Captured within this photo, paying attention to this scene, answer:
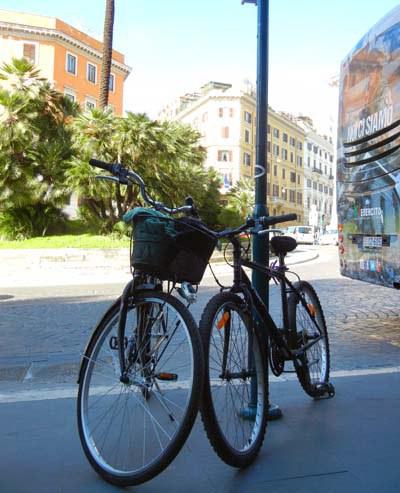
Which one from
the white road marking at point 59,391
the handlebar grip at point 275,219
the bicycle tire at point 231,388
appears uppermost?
the handlebar grip at point 275,219

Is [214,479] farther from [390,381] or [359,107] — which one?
[359,107]

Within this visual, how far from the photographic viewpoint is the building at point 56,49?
159 feet

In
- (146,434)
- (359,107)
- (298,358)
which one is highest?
(359,107)

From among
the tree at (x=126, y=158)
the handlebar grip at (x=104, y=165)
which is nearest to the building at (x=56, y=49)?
the tree at (x=126, y=158)

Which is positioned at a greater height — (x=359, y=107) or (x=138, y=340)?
(x=359, y=107)

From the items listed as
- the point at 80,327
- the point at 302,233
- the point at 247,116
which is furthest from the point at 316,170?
the point at 80,327

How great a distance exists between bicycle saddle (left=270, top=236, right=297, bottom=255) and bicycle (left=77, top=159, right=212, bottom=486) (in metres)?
0.92

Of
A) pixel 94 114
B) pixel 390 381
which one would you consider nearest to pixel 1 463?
pixel 390 381

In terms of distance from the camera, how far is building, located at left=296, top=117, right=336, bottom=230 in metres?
95.2

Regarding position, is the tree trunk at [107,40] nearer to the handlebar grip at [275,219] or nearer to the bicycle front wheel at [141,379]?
the handlebar grip at [275,219]

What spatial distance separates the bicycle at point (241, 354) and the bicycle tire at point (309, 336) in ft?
0.43

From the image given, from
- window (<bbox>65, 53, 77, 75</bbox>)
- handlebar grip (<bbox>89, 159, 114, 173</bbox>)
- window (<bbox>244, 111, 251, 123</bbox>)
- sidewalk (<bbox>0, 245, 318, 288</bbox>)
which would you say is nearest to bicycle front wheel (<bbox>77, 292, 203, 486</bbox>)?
handlebar grip (<bbox>89, 159, 114, 173</bbox>)

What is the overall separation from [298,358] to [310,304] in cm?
56

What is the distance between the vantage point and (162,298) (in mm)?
2594
